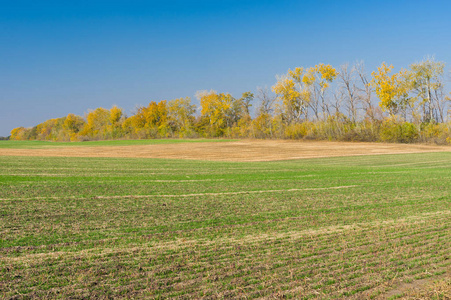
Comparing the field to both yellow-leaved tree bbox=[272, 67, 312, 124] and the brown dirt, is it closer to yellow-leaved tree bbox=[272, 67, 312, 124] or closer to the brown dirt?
the brown dirt

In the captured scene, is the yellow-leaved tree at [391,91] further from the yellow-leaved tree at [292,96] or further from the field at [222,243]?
the field at [222,243]

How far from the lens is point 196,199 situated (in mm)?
10758

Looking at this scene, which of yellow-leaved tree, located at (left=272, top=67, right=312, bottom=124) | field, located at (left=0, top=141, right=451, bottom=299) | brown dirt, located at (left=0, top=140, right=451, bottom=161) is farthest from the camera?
yellow-leaved tree, located at (left=272, top=67, right=312, bottom=124)

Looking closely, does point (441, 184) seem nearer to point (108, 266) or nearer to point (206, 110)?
point (108, 266)

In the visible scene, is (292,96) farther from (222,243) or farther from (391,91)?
(222,243)

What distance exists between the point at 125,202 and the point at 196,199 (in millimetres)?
1934

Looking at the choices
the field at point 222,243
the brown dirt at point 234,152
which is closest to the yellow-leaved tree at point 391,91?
the brown dirt at point 234,152

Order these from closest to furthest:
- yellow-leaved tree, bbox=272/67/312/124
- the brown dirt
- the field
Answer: the field, the brown dirt, yellow-leaved tree, bbox=272/67/312/124

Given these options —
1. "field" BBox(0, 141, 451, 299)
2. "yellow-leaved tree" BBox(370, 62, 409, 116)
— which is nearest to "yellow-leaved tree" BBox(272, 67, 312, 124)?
"yellow-leaved tree" BBox(370, 62, 409, 116)

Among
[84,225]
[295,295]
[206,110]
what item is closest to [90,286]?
[295,295]

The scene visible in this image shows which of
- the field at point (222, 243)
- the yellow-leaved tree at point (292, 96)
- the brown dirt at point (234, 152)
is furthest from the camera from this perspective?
the yellow-leaved tree at point (292, 96)

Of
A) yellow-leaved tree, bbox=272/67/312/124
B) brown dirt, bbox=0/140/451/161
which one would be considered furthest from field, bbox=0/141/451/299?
yellow-leaved tree, bbox=272/67/312/124

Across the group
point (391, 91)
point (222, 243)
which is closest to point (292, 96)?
point (391, 91)

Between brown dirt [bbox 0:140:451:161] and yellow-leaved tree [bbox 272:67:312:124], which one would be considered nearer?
brown dirt [bbox 0:140:451:161]
